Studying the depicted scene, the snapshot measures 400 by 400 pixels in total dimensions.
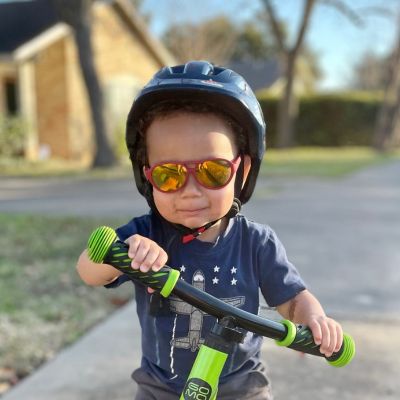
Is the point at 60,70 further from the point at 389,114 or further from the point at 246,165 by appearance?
the point at 246,165

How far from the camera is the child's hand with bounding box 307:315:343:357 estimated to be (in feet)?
4.67

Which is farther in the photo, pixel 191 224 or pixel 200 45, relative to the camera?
pixel 200 45

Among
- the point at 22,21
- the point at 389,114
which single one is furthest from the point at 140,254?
the point at 389,114

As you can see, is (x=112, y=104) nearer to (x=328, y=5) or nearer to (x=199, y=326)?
(x=328, y=5)

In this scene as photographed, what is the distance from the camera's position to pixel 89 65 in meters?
13.5

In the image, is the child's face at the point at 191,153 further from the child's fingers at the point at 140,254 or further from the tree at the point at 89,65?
the tree at the point at 89,65

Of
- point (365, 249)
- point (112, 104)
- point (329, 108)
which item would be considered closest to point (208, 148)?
point (365, 249)

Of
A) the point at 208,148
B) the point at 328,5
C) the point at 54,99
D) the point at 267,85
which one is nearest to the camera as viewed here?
the point at 208,148

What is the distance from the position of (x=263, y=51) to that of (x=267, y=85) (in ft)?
53.8

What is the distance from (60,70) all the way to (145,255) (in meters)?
16.9

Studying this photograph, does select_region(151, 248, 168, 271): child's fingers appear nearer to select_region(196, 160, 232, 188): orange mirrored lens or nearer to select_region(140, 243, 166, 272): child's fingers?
select_region(140, 243, 166, 272): child's fingers

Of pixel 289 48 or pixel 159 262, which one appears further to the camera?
pixel 289 48

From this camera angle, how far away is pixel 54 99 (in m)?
17.5

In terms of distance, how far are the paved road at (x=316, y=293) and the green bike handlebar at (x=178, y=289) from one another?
1.52 m
